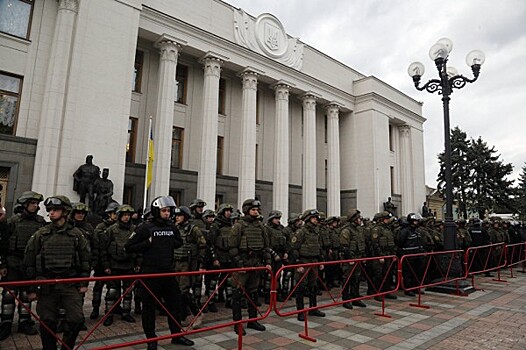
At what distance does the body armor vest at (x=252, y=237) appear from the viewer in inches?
236

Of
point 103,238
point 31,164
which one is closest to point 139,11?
point 31,164

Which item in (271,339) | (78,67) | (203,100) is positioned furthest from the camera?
(203,100)

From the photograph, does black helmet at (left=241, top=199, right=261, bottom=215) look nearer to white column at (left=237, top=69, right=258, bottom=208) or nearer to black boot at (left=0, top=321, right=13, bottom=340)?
black boot at (left=0, top=321, right=13, bottom=340)

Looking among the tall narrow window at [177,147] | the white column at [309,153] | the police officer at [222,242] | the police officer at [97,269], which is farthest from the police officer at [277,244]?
the white column at [309,153]

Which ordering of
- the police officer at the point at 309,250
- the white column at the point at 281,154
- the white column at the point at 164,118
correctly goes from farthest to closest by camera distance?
the white column at the point at 281,154, the white column at the point at 164,118, the police officer at the point at 309,250

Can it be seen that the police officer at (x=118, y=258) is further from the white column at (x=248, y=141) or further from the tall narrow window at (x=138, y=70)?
the tall narrow window at (x=138, y=70)

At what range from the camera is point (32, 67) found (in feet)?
45.5

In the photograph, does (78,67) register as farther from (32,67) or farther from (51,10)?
(51,10)

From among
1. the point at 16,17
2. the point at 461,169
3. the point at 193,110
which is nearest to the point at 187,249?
the point at 16,17

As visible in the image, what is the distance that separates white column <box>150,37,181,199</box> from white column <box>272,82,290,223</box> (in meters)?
7.17

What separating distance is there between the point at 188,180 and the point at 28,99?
8.19 m

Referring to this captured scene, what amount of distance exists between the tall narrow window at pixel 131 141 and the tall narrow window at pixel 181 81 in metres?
3.13

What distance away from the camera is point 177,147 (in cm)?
1952

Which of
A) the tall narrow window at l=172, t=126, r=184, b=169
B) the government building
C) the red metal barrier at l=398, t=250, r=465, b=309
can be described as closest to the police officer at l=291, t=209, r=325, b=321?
the red metal barrier at l=398, t=250, r=465, b=309
